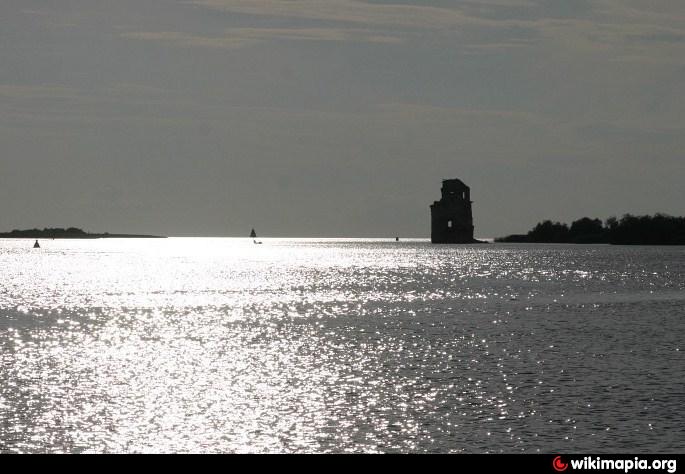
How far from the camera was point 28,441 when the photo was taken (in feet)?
77.9

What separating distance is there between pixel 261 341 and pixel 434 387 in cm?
1681

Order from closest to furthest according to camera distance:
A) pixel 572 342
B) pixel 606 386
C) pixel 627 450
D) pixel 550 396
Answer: pixel 627 450, pixel 550 396, pixel 606 386, pixel 572 342

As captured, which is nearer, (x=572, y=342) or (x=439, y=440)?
(x=439, y=440)

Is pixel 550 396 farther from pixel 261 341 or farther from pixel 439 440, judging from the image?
pixel 261 341

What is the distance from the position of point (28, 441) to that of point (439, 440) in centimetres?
1005

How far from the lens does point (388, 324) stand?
57.3 meters
